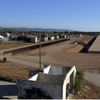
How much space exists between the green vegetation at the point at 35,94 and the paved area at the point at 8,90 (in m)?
2.53

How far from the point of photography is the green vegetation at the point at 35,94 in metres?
7.99

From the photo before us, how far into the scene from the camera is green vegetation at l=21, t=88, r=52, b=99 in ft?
26.2

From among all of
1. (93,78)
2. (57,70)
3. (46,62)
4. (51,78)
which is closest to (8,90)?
(51,78)

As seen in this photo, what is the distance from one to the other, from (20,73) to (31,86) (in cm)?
855

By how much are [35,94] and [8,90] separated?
4.33m

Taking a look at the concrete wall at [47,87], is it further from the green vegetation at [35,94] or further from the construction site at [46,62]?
the construction site at [46,62]

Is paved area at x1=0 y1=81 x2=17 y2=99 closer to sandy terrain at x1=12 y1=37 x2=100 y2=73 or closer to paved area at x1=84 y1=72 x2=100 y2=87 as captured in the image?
paved area at x1=84 y1=72 x2=100 y2=87

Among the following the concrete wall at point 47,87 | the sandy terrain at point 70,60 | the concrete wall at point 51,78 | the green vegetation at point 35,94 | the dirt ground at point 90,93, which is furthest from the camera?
the sandy terrain at point 70,60

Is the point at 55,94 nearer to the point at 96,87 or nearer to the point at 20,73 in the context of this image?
the point at 96,87

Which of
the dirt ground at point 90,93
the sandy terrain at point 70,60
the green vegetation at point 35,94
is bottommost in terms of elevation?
the sandy terrain at point 70,60

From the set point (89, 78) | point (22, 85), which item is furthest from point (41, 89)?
point (89, 78)

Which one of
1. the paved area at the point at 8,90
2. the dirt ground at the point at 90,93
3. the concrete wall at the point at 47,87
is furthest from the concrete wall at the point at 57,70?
the concrete wall at the point at 47,87

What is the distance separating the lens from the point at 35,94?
317 inches

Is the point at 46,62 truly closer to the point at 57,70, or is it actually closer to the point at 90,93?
the point at 57,70
